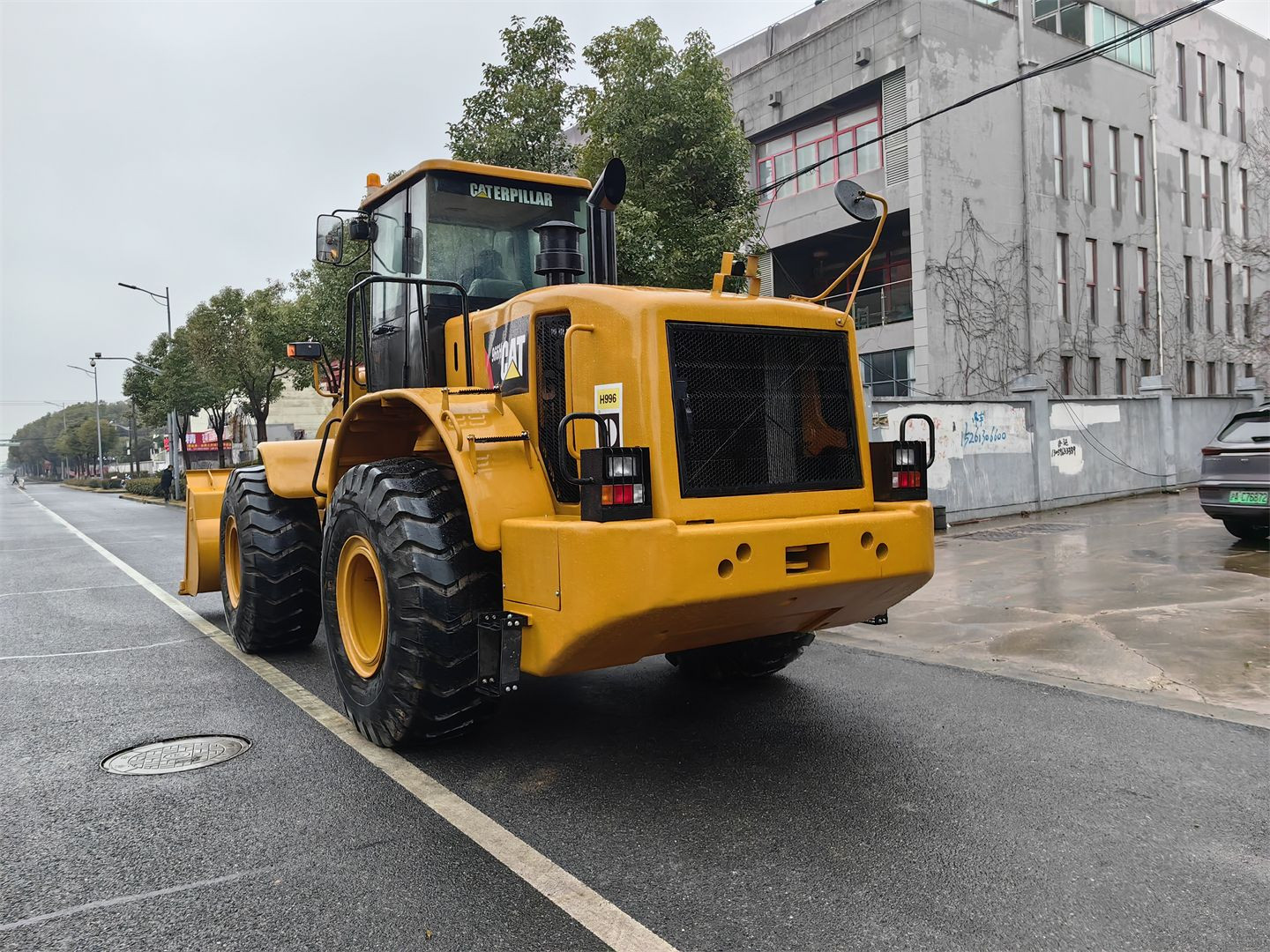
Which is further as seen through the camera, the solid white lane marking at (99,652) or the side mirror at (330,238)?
the solid white lane marking at (99,652)

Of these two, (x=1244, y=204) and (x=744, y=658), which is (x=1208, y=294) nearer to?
(x=1244, y=204)

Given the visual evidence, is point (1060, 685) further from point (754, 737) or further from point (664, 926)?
point (664, 926)

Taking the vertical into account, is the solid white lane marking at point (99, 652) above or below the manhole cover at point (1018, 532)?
below

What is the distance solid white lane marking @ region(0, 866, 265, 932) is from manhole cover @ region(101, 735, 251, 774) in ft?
4.31

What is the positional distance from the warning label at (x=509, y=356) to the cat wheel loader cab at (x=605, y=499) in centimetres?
1

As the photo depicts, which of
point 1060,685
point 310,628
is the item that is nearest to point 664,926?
point 1060,685

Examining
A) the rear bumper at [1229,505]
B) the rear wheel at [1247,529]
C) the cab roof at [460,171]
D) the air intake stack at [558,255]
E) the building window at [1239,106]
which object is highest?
the building window at [1239,106]

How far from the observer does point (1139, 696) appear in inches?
219

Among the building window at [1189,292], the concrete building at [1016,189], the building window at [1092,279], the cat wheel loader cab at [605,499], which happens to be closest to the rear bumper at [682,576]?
the cat wheel loader cab at [605,499]

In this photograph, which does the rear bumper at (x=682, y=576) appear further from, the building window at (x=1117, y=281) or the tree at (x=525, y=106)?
the building window at (x=1117, y=281)

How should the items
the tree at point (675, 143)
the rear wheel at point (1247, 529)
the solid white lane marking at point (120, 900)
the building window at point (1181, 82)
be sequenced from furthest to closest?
1. the building window at point (1181, 82)
2. the tree at point (675, 143)
3. the rear wheel at point (1247, 529)
4. the solid white lane marking at point (120, 900)

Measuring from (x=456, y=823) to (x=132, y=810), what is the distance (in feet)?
4.64

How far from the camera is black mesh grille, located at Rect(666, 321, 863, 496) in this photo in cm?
407

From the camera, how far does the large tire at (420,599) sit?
4180mm
